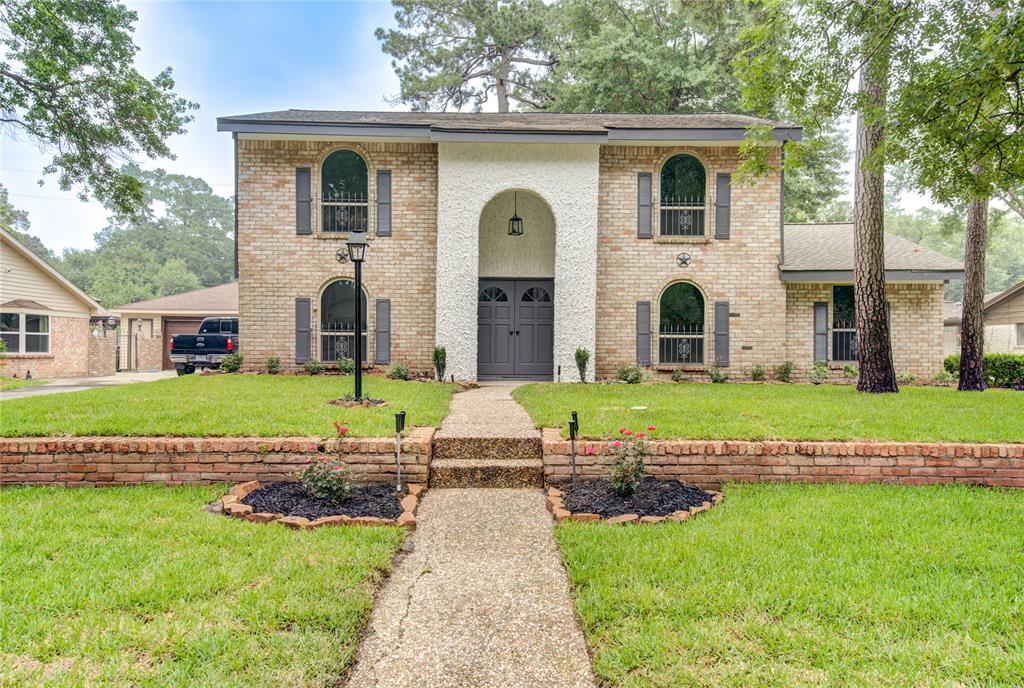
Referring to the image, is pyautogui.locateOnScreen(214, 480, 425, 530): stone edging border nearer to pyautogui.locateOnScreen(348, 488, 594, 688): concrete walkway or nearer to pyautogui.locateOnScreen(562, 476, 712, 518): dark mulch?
pyautogui.locateOnScreen(348, 488, 594, 688): concrete walkway

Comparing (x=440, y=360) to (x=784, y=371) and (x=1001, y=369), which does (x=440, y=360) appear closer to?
(x=784, y=371)

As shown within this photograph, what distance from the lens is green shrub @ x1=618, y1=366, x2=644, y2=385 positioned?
11203 millimetres

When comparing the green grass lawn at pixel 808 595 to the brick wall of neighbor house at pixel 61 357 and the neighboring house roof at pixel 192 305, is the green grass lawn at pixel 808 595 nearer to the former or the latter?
the neighboring house roof at pixel 192 305

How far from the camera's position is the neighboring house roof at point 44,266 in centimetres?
1694

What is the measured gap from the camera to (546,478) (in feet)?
16.3

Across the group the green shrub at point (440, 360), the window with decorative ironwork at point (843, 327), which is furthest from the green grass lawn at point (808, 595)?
the window with decorative ironwork at point (843, 327)

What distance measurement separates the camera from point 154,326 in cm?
2144

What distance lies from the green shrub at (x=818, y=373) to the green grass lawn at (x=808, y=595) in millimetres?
7862

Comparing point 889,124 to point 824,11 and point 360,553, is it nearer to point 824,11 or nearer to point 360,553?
point 824,11

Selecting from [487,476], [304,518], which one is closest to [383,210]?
[487,476]

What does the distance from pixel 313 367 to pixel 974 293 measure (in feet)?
42.6

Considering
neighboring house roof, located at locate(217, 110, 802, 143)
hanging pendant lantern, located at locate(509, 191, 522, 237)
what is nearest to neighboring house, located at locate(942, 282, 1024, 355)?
neighboring house roof, located at locate(217, 110, 802, 143)

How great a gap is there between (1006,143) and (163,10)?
13.7 metres

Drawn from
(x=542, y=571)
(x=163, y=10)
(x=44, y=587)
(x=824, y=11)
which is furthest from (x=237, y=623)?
(x=163, y=10)
